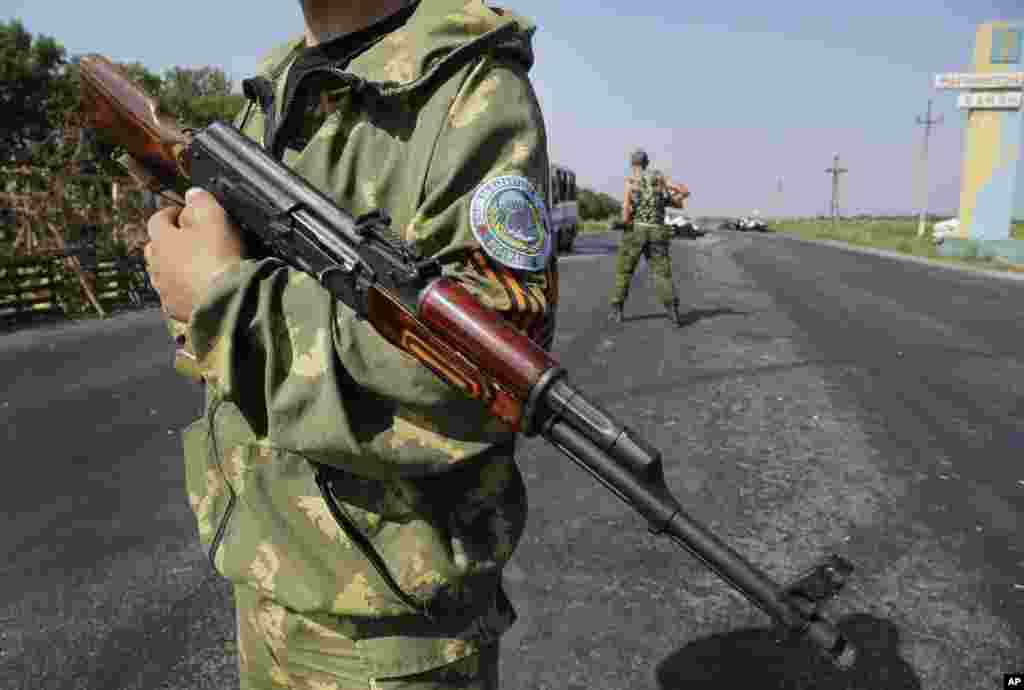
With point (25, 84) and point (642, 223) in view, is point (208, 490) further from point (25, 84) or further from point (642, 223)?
point (25, 84)

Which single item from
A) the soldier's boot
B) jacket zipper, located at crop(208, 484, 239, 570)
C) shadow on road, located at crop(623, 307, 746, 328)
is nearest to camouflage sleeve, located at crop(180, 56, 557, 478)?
jacket zipper, located at crop(208, 484, 239, 570)

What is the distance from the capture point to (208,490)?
1.34 meters

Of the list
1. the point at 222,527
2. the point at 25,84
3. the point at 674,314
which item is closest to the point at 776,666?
the point at 222,527

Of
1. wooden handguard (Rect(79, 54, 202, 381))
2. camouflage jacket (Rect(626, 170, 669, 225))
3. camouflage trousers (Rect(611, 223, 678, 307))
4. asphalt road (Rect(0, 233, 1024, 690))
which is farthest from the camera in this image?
camouflage jacket (Rect(626, 170, 669, 225))

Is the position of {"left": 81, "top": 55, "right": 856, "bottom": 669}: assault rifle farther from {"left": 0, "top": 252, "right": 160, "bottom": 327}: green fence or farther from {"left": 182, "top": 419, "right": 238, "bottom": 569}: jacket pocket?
{"left": 0, "top": 252, "right": 160, "bottom": 327}: green fence

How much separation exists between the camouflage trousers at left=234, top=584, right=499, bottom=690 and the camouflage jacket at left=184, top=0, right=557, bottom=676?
3cm

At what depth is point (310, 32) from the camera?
135cm

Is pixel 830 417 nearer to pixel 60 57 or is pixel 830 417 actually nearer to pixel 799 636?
pixel 799 636

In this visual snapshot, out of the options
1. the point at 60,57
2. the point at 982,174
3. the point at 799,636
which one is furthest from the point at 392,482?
the point at 60,57

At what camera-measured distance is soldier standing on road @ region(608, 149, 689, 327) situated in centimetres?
921

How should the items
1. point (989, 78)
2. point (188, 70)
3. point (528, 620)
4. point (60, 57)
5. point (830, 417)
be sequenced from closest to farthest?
1. point (528, 620)
2. point (830, 417)
3. point (989, 78)
4. point (60, 57)
5. point (188, 70)

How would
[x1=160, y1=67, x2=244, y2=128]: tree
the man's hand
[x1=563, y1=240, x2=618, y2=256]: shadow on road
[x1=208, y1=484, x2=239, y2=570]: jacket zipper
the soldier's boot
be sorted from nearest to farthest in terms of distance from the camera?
1. the man's hand
2. [x1=208, y1=484, x2=239, y2=570]: jacket zipper
3. the soldier's boot
4. [x1=563, y1=240, x2=618, y2=256]: shadow on road
5. [x1=160, y1=67, x2=244, y2=128]: tree

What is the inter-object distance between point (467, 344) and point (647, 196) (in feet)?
28.8

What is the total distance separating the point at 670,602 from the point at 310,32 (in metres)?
2.54
